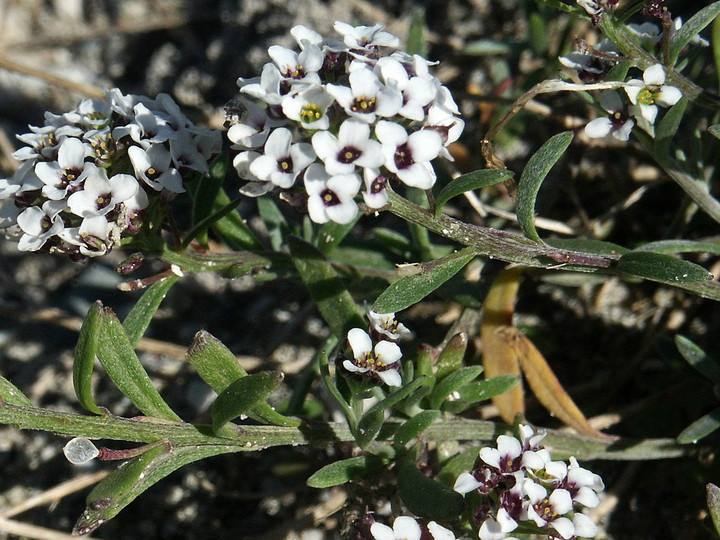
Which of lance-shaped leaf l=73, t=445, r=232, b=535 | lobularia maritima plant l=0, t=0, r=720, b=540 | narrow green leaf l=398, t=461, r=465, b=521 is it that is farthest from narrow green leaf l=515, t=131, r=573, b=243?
lance-shaped leaf l=73, t=445, r=232, b=535

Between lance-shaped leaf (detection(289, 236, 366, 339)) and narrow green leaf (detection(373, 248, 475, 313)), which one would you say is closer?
narrow green leaf (detection(373, 248, 475, 313))

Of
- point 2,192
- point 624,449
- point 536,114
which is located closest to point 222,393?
point 2,192

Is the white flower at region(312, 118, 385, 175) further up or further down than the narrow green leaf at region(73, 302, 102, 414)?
further up

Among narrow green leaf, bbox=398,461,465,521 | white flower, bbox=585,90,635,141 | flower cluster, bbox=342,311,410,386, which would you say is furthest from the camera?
white flower, bbox=585,90,635,141

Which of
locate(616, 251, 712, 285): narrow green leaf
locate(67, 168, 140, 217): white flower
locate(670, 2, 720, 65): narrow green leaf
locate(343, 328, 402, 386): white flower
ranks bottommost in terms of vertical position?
locate(343, 328, 402, 386): white flower

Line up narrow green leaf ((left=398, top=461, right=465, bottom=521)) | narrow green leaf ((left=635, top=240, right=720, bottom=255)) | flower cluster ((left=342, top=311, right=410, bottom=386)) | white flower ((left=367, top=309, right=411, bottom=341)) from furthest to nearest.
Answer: narrow green leaf ((left=635, top=240, right=720, bottom=255))
white flower ((left=367, top=309, right=411, bottom=341))
flower cluster ((left=342, top=311, right=410, bottom=386))
narrow green leaf ((left=398, top=461, right=465, bottom=521))

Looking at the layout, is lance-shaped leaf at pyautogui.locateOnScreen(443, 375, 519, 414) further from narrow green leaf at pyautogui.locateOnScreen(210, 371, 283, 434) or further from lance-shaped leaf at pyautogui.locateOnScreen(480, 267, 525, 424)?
narrow green leaf at pyautogui.locateOnScreen(210, 371, 283, 434)
